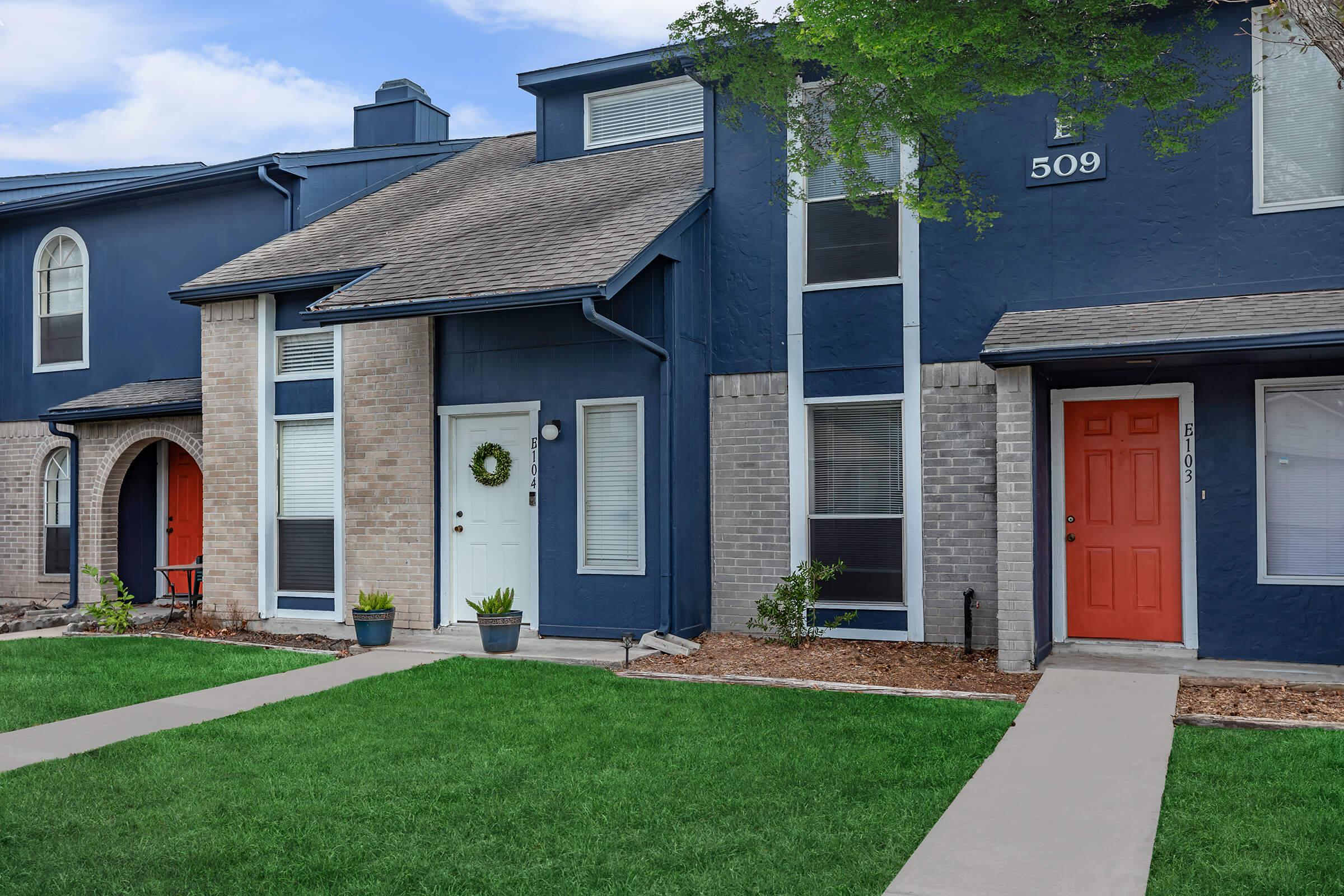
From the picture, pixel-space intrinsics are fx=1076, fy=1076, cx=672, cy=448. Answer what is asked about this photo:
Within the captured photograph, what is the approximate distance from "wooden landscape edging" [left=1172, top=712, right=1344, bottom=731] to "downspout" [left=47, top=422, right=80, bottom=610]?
42.9 ft

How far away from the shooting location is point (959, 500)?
9.77 m

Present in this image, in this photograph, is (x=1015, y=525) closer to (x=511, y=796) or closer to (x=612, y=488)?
(x=612, y=488)

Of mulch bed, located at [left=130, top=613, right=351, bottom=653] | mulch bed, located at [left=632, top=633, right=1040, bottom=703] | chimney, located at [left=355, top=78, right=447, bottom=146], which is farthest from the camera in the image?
chimney, located at [left=355, top=78, right=447, bottom=146]

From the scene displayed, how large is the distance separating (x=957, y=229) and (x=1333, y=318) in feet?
10.5

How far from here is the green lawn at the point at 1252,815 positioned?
4.30 metres

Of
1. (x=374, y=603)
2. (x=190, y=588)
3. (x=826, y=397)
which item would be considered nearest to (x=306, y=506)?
(x=190, y=588)

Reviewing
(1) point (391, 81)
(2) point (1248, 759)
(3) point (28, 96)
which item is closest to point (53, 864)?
(2) point (1248, 759)

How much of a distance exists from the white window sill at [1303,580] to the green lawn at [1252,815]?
8.53 feet

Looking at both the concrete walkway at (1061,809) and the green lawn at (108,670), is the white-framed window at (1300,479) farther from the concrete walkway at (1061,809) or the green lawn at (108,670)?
the green lawn at (108,670)

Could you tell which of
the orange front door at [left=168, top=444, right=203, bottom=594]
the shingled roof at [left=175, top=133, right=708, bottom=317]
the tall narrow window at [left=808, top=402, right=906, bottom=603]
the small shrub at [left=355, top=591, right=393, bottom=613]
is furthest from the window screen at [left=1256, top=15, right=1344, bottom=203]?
the orange front door at [left=168, top=444, right=203, bottom=594]

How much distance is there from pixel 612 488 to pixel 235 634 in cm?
454

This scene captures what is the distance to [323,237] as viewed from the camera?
1288 cm

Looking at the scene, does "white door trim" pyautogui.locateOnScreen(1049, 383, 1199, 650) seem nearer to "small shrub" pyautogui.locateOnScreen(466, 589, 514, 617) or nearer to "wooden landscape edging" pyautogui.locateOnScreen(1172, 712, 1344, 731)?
"wooden landscape edging" pyautogui.locateOnScreen(1172, 712, 1344, 731)

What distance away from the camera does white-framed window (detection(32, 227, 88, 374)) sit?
15.2 meters
